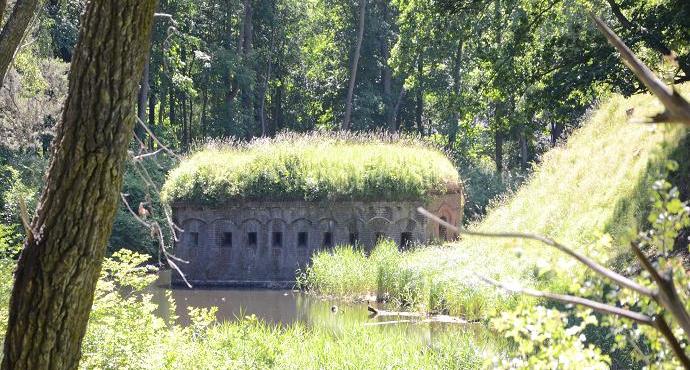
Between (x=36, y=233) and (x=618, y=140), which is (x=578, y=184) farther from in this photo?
(x=36, y=233)

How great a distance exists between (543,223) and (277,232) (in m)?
7.98

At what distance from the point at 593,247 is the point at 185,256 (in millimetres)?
23646

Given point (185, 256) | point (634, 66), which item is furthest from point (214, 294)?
point (634, 66)

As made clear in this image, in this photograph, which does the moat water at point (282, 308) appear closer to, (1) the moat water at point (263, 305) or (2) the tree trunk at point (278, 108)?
(1) the moat water at point (263, 305)

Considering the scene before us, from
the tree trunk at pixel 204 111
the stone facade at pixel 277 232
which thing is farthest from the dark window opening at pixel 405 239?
the tree trunk at pixel 204 111

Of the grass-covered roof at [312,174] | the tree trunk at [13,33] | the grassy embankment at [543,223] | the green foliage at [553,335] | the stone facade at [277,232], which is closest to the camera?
the green foliage at [553,335]

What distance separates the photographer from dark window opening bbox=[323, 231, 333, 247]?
2575 centimetres

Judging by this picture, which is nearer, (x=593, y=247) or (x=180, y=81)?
(x=593, y=247)

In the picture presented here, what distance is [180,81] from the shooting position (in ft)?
117

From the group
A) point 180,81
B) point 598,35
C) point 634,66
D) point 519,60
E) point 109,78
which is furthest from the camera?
point 180,81

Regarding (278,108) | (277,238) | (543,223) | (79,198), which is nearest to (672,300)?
(79,198)

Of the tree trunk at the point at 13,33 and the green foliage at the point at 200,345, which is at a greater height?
the tree trunk at the point at 13,33

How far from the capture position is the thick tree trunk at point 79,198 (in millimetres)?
3875

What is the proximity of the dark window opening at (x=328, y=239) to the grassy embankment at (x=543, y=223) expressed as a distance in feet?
9.30
